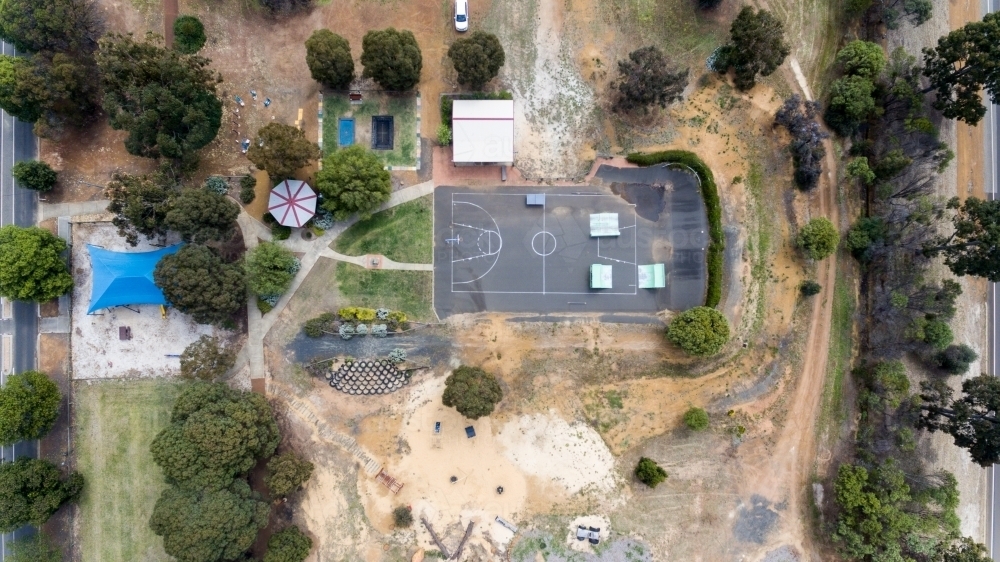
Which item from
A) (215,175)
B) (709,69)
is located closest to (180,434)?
(215,175)

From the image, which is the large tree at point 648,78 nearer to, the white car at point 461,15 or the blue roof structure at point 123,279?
the white car at point 461,15

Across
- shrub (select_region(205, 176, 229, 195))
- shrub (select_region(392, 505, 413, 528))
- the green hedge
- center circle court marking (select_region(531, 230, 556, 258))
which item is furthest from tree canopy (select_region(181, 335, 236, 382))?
the green hedge

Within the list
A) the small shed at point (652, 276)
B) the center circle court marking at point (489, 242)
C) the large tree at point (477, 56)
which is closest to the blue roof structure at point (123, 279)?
the center circle court marking at point (489, 242)

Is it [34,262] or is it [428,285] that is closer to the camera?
[34,262]

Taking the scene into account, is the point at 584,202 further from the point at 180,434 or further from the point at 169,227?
the point at 180,434

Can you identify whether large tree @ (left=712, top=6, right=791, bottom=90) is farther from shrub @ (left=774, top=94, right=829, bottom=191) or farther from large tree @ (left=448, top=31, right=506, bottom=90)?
large tree @ (left=448, top=31, right=506, bottom=90)

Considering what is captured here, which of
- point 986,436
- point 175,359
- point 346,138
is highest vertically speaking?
point 346,138
